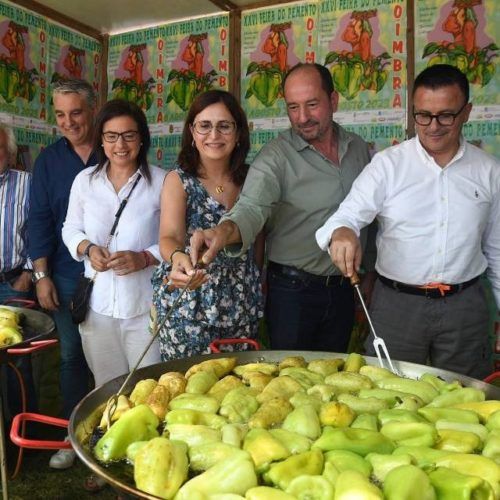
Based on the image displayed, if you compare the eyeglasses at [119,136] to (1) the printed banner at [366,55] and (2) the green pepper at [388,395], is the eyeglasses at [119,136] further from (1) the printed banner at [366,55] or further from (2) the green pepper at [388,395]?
(2) the green pepper at [388,395]

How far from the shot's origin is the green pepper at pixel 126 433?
1222 millimetres

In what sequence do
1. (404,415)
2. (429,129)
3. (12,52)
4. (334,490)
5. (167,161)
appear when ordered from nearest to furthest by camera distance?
1. (334,490)
2. (404,415)
3. (429,129)
4. (12,52)
5. (167,161)

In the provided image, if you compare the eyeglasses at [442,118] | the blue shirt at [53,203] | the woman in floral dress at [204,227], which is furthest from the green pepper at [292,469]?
the blue shirt at [53,203]

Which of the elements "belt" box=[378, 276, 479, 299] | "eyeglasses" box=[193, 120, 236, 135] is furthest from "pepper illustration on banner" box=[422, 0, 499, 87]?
"eyeglasses" box=[193, 120, 236, 135]

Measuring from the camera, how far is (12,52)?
370 centimetres

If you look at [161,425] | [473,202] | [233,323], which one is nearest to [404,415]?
[161,425]

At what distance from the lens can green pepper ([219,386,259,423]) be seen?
1375 millimetres

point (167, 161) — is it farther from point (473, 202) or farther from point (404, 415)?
point (404, 415)

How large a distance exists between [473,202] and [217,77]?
2.31 m

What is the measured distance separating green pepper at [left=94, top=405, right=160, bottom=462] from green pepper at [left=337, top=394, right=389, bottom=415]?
49cm

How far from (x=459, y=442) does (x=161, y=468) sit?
2.12 feet

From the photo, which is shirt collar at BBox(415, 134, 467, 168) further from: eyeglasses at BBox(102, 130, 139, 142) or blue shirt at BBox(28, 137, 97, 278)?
blue shirt at BBox(28, 137, 97, 278)

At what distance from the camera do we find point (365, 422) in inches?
51.7

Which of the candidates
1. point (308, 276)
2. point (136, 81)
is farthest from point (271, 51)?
point (308, 276)
